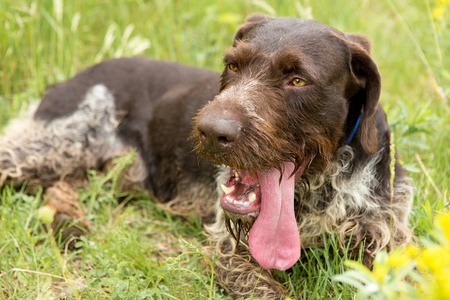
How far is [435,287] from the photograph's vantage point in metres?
1.19

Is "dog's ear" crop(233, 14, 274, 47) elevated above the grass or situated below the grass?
above

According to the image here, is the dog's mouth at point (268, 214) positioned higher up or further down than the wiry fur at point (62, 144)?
higher up

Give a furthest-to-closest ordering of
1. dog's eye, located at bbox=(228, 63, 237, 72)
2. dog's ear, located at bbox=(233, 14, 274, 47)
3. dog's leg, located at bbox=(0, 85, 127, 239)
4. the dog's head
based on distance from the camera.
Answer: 1. dog's leg, located at bbox=(0, 85, 127, 239)
2. dog's ear, located at bbox=(233, 14, 274, 47)
3. dog's eye, located at bbox=(228, 63, 237, 72)
4. the dog's head

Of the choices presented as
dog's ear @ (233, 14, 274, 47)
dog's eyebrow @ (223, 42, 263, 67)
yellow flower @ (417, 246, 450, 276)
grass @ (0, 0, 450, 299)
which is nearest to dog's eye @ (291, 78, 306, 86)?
dog's eyebrow @ (223, 42, 263, 67)

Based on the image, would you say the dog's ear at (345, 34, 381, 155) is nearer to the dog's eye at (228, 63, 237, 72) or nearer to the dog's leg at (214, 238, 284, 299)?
the dog's eye at (228, 63, 237, 72)

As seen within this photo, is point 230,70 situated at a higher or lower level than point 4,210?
higher

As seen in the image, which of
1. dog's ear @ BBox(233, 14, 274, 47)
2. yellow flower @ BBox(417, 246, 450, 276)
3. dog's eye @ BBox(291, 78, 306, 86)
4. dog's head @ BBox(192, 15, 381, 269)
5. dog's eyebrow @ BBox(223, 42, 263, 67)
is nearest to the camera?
yellow flower @ BBox(417, 246, 450, 276)

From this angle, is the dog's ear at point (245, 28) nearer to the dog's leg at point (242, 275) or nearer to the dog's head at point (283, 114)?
the dog's head at point (283, 114)

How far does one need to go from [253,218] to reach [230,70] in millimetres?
881

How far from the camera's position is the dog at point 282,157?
8.57 ft

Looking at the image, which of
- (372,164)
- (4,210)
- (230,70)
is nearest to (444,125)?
(372,164)

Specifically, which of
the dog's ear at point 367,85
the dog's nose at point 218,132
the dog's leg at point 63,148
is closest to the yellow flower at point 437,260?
the dog's nose at point 218,132

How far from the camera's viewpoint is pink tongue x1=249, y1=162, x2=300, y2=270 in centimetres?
275

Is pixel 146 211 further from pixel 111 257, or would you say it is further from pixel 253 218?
pixel 253 218
